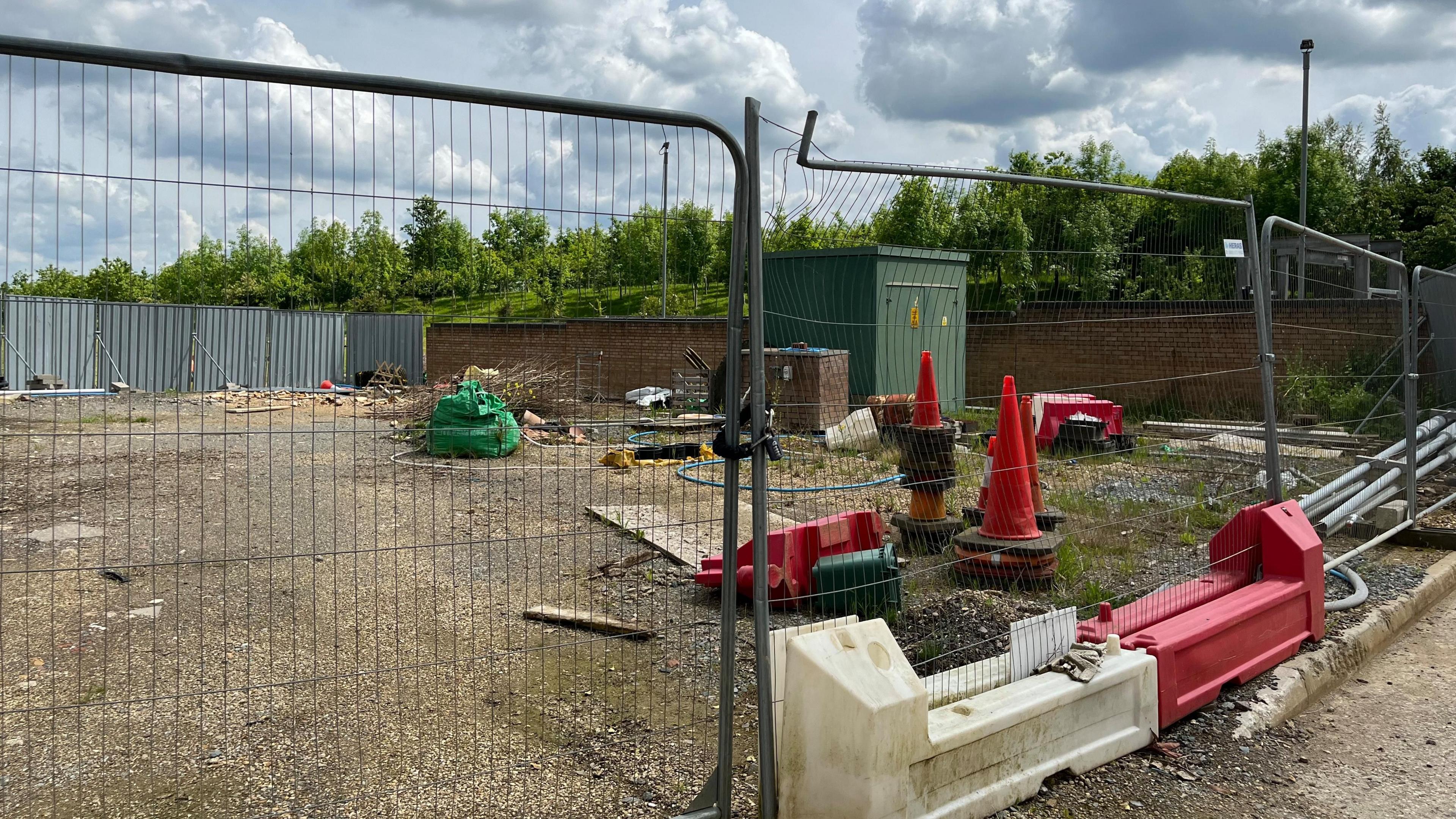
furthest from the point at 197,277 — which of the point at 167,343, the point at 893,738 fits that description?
the point at 893,738

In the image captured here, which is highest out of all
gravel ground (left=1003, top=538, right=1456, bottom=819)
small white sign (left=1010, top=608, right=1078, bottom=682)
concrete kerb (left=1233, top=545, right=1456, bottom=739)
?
small white sign (left=1010, top=608, right=1078, bottom=682)

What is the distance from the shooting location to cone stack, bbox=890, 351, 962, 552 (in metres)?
5.98

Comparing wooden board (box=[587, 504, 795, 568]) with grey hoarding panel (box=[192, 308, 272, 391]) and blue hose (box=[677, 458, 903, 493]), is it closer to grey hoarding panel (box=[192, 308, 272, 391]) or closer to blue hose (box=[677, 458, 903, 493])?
blue hose (box=[677, 458, 903, 493])

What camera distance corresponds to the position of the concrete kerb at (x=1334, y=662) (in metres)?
4.34

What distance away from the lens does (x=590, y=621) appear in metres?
5.46

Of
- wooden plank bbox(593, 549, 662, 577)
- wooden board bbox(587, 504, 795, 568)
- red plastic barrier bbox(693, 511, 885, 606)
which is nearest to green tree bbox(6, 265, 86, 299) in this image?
red plastic barrier bbox(693, 511, 885, 606)

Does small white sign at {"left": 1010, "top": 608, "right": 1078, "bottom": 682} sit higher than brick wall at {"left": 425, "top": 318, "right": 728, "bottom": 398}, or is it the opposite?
brick wall at {"left": 425, "top": 318, "right": 728, "bottom": 398}

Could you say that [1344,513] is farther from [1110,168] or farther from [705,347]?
[1110,168]

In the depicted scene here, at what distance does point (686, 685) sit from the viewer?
15.2 ft

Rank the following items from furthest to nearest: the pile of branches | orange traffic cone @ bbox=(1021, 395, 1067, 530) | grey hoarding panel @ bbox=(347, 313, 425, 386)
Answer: grey hoarding panel @ bbox=(347, 313, 425, 386)
the pile of branches
orange traffic cone @ bbox=(1021, 395, 1067, 530)

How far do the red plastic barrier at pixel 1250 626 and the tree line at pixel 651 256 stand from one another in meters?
1.35

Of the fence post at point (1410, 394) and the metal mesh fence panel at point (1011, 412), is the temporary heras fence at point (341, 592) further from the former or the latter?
the fence post at point (1410, 394)

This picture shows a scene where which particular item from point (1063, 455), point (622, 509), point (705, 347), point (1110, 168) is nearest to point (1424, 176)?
point (1110, 168)

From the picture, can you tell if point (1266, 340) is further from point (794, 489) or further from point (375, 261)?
point (375, 261)
